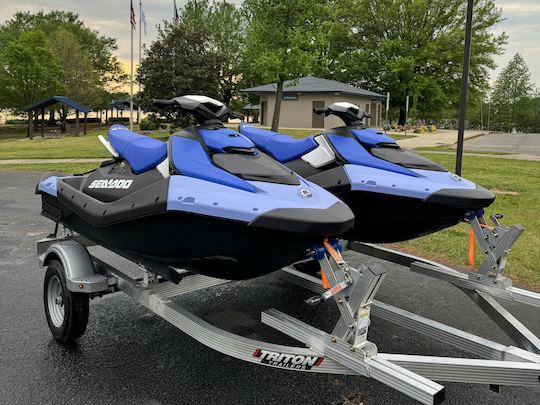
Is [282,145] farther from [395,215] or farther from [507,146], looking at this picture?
[507,146]

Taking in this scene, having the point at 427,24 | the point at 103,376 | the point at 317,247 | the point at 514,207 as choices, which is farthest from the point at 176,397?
the point at 427,24

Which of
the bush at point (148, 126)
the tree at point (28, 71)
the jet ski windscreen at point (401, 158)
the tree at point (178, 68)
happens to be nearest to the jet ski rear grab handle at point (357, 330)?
the jet ski windscreen at point (401, 158)

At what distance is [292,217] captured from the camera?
2.60m

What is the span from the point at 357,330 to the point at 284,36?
22.0 meters

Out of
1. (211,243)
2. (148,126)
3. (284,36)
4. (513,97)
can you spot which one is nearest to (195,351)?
(211,243)

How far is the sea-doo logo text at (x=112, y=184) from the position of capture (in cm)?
331

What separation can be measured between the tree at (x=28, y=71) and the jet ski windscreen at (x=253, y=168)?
42025 mm

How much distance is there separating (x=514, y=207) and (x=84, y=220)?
8.10 meters

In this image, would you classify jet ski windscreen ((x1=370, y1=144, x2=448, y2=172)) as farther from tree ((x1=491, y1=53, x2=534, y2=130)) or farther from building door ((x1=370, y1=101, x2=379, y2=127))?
tree ((x1=491, y1=53, x2=534, y2=130))

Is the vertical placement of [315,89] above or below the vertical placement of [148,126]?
above

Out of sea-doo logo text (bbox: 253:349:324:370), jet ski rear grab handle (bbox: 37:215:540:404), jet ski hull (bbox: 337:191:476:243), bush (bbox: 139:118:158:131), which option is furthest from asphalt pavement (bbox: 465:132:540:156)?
sea-doo logo text (bbox: 253:349:324:370)

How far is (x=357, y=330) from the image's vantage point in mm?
2453

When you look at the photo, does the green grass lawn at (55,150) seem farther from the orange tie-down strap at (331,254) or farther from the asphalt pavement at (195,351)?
the orange tie-down strap at (331,254)

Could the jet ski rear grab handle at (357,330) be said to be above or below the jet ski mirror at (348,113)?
below
